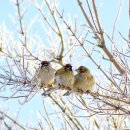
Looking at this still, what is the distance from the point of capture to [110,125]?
23.8 feet

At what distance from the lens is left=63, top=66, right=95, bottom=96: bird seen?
5.92 m

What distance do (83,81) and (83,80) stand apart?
2.8 inches

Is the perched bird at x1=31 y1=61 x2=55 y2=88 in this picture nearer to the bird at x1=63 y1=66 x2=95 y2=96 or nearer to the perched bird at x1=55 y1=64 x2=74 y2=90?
the perched bird at x1=55 y1=64 x2=74 y2=90

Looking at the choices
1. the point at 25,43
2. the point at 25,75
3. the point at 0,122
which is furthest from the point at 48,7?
the point at 25,75

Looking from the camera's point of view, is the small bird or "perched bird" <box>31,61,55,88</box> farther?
the small bird

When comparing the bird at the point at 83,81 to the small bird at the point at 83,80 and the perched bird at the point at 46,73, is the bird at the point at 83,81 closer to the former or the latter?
the small bird at the point at 83,80

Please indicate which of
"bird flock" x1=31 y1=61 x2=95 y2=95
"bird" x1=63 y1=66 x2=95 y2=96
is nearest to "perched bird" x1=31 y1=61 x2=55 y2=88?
"bird flock" x1=31 y1=61 x2=95 y2=95

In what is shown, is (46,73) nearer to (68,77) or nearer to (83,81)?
(68,77)

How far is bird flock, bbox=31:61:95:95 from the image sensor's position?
5836 millimetres

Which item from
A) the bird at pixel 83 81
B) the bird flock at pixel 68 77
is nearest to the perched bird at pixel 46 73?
the bird flock at pixel 68 77

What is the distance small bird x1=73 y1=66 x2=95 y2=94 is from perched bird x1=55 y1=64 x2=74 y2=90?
0.09 meters

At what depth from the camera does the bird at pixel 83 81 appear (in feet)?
19.4

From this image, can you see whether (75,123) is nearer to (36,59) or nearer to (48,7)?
(36,59)

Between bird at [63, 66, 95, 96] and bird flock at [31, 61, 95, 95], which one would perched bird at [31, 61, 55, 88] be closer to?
bird flock at [31, 61, 95, 95]
